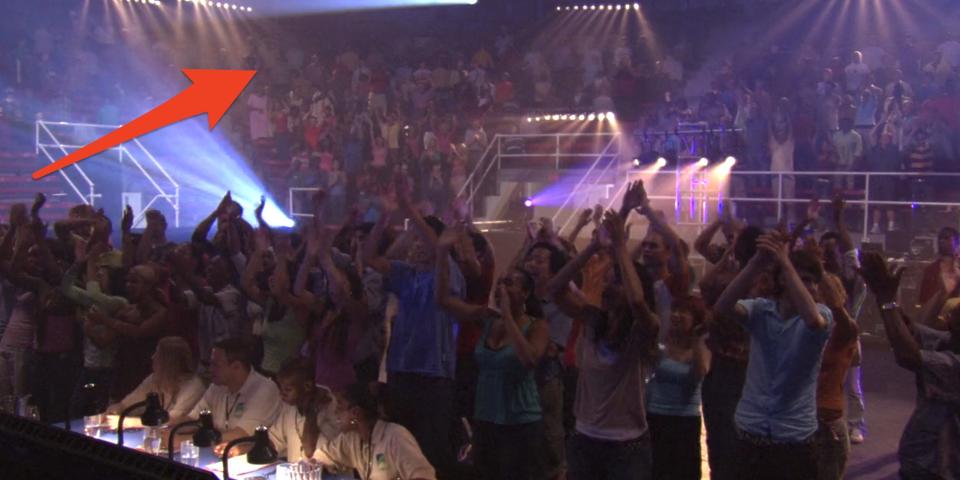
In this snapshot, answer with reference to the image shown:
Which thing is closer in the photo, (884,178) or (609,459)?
(609,459)

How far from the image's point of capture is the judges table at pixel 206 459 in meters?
3.73

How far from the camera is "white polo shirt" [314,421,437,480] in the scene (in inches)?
148

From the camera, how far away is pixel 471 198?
13914mm

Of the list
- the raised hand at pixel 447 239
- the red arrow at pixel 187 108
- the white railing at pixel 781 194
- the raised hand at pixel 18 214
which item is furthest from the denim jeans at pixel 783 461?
the red arrow at pixel 187 108

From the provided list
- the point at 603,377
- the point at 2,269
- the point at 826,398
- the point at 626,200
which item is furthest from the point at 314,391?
the point at 2,269

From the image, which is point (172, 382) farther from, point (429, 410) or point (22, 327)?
point (22, 327)

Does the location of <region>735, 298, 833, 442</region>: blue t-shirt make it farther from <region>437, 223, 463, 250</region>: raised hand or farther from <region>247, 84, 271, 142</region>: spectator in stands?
<region>247, 84, 271, 142</region>: spectator in stands

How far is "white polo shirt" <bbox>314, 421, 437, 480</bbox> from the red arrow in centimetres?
1163

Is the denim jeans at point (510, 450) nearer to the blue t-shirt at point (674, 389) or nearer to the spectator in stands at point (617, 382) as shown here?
the spectator in stands at point (617, 382)

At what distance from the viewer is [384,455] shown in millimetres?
3797

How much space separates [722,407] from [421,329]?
4.95ft

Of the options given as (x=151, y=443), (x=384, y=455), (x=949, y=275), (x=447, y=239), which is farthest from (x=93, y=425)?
(x=949, y=275)

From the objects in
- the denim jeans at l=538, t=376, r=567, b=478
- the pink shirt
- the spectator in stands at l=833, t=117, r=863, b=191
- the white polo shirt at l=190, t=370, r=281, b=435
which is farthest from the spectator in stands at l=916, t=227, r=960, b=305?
the pink shirt

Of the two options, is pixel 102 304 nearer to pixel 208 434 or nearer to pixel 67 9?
pixel 208 434
